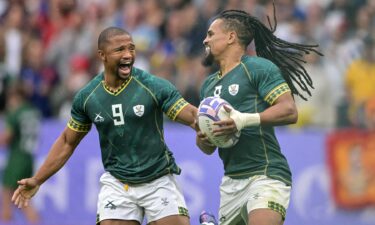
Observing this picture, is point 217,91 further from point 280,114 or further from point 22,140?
point 22,140

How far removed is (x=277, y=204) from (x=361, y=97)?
25.8 feet

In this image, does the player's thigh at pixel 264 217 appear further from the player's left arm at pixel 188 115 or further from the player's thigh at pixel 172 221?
the player's left arm at pixel 188 115

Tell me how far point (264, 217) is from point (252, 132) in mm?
804

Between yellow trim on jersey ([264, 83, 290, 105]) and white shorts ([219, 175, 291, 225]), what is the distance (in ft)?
2.24

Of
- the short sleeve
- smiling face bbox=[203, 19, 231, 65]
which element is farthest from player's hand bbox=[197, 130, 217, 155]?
the short sleeve

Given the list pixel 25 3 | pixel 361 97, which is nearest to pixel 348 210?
pixel 361 97

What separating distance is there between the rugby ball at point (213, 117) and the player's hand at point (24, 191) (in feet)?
5.80

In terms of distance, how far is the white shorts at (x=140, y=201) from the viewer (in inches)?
381

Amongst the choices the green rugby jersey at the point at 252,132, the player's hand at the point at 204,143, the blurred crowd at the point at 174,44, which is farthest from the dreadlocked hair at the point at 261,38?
the blurred crowd at the point at 174,44

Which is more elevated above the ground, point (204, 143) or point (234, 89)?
point (234, 89)

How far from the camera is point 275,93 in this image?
9328 mm

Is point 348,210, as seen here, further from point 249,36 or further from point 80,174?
point 249,36

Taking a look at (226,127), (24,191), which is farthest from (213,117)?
(24,191)

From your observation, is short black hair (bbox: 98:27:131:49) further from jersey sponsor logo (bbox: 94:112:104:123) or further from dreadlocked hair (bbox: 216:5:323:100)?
dreadlocked hair (bbox: 216:5:323:100)
